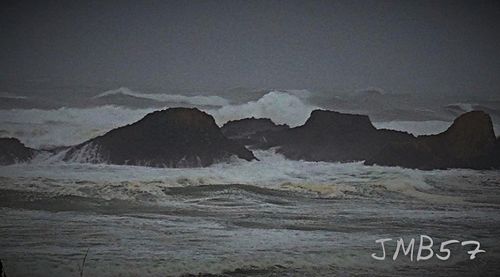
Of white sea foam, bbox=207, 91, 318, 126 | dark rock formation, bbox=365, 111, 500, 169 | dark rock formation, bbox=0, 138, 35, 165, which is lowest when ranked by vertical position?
dark rock formation, bbox=0, 138, 35, 165

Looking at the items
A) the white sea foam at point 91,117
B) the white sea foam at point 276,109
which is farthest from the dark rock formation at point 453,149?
the white sea foam at point 91,117

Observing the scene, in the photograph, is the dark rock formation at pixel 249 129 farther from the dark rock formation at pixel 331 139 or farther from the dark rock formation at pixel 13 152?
the dark rock formation at pixel 13 152

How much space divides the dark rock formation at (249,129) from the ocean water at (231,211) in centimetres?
7

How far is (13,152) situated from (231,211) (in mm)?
1811

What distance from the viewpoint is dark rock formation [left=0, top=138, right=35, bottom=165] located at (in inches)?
211

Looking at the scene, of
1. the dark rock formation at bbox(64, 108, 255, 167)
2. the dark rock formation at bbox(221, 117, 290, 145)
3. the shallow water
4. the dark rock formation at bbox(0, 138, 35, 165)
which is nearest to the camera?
the shallow water

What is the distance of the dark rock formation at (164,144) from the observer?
5.47 meters

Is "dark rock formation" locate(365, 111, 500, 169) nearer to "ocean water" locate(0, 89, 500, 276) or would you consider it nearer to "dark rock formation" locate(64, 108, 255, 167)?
"ocean water" locate(0, 89, 500, 276)

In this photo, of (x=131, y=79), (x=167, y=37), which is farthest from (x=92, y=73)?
(x=167, y=37)

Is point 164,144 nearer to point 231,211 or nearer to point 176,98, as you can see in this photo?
point 176,98

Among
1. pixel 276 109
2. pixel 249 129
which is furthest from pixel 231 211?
pixel 276 109

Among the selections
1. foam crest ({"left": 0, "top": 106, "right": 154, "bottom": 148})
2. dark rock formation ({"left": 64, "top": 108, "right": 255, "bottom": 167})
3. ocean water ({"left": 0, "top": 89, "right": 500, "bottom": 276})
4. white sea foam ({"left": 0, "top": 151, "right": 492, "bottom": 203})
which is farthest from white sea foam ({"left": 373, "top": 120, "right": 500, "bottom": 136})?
foam crest ({"left": 0, "top": 106, "right": 154, "bottom": 148})

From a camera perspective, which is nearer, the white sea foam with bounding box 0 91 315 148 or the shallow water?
the shallow water

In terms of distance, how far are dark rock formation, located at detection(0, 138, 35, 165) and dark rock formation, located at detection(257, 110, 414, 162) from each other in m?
1.88
